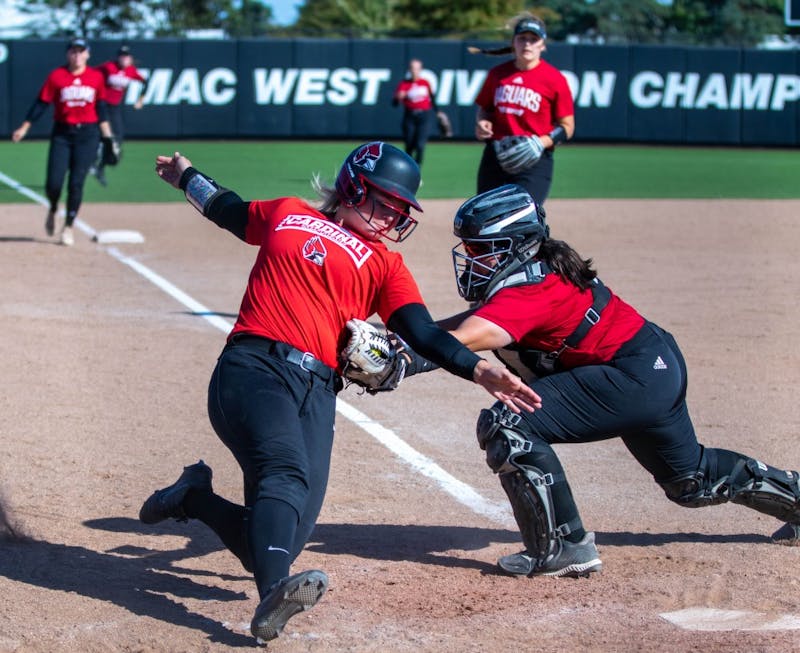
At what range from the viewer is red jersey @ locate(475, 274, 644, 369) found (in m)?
4.48

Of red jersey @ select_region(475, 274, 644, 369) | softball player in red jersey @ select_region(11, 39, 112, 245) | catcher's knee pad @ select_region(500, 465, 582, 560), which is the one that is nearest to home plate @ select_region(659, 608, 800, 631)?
catcher's knee pad @ select_region(500, 465, 582, 560)

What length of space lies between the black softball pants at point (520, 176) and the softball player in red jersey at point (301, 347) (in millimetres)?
4696

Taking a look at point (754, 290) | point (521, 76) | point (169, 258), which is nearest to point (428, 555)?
Answer: point (521, 76)

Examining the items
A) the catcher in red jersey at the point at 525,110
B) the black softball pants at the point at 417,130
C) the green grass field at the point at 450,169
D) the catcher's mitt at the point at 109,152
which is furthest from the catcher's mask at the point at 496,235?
the black softball pants at the point at 417,130

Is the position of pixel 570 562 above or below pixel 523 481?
below

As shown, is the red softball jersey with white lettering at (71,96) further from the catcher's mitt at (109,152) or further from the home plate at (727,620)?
the home plate at (727,620)

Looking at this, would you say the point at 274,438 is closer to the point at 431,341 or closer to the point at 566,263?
the point at 431,341

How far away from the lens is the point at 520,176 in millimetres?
9172

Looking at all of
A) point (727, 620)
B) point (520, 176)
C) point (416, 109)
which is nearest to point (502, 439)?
point (727, 620)

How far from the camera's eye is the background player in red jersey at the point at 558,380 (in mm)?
4535

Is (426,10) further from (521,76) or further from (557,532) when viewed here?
(557,532)

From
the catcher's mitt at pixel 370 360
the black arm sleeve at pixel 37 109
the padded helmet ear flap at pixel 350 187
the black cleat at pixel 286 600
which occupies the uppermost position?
the padded helmet ear flap at pixel 350 187

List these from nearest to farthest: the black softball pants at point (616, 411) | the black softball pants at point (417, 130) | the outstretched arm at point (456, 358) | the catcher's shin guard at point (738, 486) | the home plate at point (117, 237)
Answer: the outstretched arm at point (456, 358), the black softball pants at point (616, 411), the catcher's shin guard at point (738, 486), the home plate at point (117, 237), the black softball pants at point (417, 130)

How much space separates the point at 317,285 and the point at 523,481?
3.49 feet
